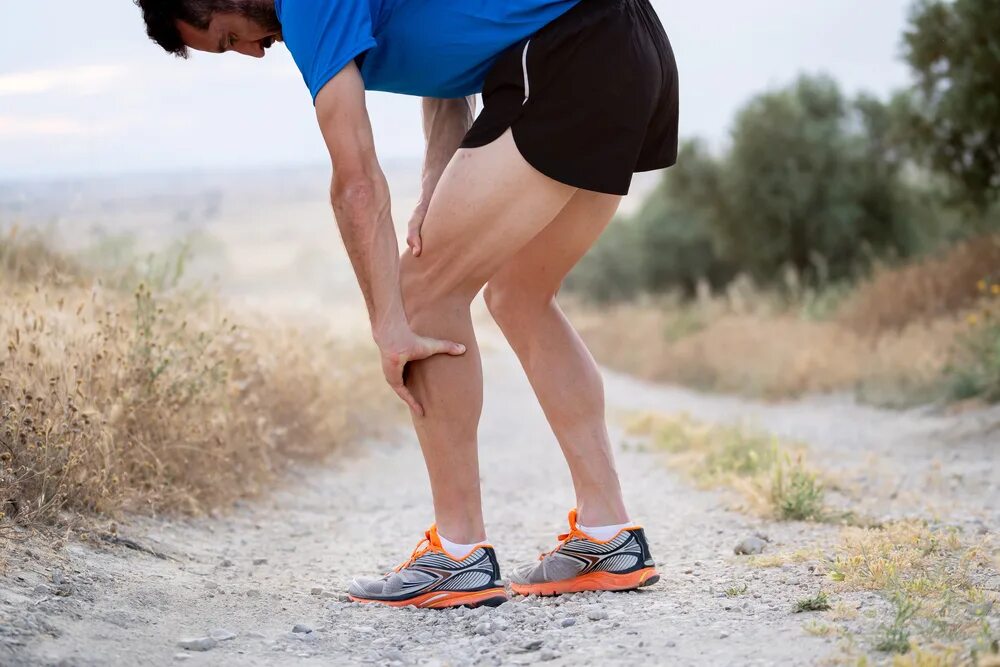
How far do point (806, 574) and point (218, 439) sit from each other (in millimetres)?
2656

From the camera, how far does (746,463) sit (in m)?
4.95

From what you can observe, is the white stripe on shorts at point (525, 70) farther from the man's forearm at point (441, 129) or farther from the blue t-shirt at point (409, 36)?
the man's forearm at point (441, 129)

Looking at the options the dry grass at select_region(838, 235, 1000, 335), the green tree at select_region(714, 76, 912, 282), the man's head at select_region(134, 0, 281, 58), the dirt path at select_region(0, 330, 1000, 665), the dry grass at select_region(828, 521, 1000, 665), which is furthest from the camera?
the green tree at select_region(714, 76, 912, 282)

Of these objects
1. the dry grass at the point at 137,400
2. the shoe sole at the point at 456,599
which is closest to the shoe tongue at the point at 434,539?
the shoe sole at the point at 456,599

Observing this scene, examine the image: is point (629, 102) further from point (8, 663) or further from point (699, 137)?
point (699, 137)

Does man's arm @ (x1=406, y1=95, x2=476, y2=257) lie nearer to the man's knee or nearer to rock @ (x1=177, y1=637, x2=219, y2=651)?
the man's knee

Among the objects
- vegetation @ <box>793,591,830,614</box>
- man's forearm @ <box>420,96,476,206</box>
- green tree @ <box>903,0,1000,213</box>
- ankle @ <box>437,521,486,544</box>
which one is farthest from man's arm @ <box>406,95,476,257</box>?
green tree @ <box>903,0,1000,213</box>

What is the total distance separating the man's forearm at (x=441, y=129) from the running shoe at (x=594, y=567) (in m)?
1.19

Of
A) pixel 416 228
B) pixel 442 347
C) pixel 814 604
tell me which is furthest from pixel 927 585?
pixel 416 228

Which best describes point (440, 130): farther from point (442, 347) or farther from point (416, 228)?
point (442, 347)

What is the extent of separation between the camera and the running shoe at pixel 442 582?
2846 millimetres

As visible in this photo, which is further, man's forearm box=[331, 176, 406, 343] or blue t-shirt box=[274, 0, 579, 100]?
man's forearm box=[331, 176, 406, 343]

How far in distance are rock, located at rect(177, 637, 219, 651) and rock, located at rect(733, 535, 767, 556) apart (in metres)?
1.82

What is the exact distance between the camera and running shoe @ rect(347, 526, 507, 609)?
112 inches
